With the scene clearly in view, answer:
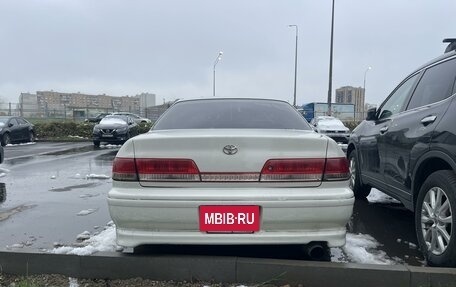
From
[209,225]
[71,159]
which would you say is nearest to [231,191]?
[209,225]

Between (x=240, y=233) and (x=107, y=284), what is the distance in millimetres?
1079

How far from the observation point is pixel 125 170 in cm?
325

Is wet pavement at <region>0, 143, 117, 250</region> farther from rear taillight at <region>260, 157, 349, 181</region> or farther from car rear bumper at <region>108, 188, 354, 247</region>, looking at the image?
rear taillight at <region>260, 157, 349, 181</region>

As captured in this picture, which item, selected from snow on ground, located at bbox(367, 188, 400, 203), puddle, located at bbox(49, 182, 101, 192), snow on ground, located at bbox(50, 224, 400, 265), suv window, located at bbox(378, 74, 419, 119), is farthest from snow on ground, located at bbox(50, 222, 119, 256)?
snow on ground, located at bbox(367, 188, 400, 203)

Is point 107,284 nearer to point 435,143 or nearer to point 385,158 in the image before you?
point 435,143

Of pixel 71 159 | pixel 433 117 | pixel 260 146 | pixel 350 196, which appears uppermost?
pixel 433 117

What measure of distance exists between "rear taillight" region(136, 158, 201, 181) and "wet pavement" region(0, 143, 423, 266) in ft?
2.79

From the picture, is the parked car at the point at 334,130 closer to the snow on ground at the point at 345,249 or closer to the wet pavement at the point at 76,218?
the wet pavement at the point at 76,218

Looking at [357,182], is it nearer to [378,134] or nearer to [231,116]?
[378,134]

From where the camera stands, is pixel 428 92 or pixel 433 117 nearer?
pixel 433 117

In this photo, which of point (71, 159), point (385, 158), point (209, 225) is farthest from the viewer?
→ point (71, 159)

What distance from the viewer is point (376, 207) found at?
5.90 m

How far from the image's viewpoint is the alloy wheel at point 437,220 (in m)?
3.36

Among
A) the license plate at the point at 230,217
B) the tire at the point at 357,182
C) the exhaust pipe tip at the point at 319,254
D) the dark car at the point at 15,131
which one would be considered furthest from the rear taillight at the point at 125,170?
the dark car at the point at 15,131
